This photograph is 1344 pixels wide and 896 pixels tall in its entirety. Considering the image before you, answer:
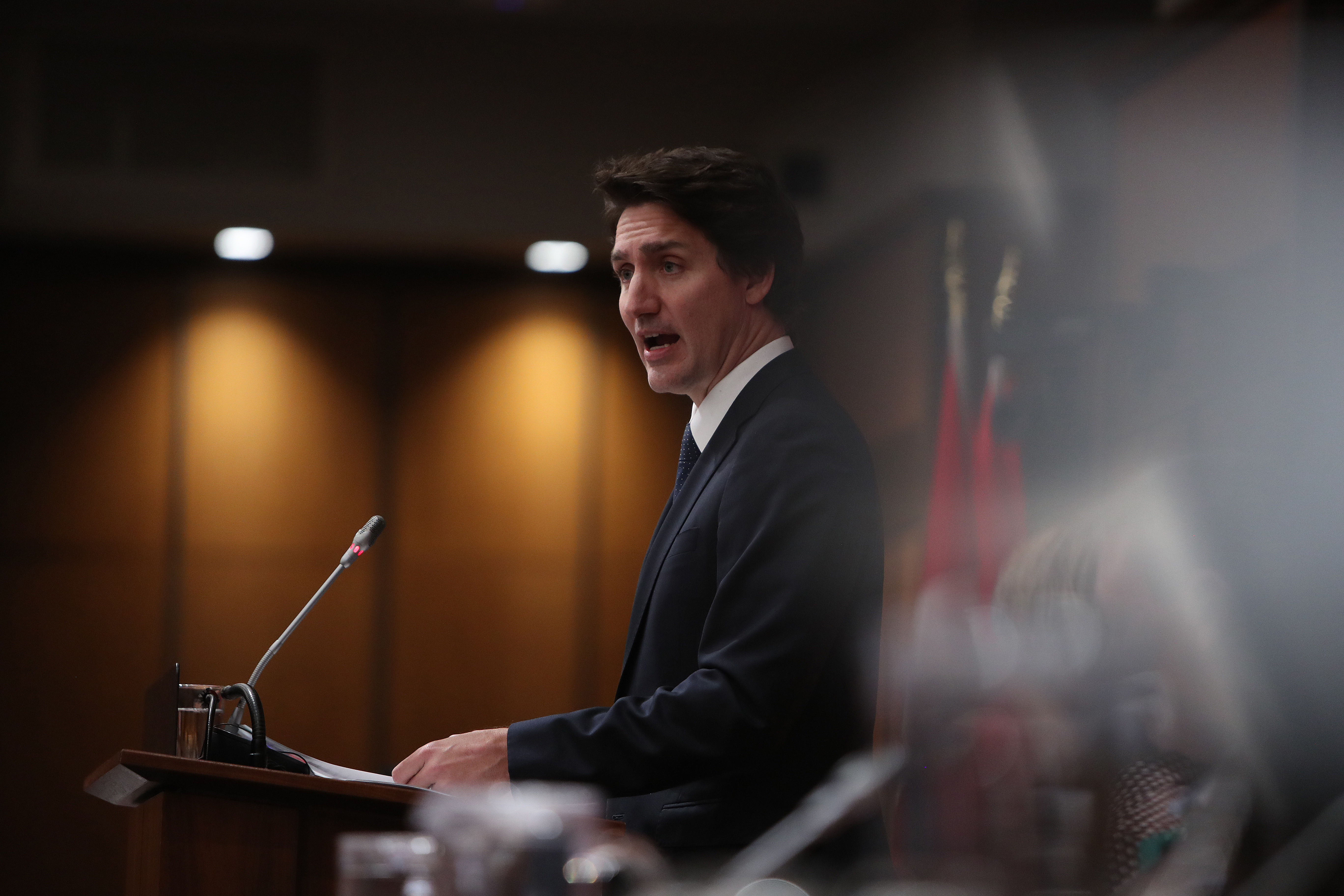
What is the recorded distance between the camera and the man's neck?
5.53 ft

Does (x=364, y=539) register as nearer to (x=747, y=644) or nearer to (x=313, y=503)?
(x=747, y=644)

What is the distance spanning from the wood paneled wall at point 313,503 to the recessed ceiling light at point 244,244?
3.3 inches

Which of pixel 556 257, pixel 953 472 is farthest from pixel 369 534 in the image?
pixel 556 257

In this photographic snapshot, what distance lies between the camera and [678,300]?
5.46 feet

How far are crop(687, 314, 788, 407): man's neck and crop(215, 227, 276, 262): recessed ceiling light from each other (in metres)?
3.67

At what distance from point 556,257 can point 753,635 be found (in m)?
3.95

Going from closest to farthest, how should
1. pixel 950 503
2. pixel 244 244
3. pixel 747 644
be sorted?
pixel 747 644 < pixel 950 503 < pixel 244 244

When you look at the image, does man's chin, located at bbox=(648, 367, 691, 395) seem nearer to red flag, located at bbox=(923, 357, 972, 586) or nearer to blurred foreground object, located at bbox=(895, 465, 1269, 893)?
blurred foreground object, located at bbox=(895, 465, 1269, 893)

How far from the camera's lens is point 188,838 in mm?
1512

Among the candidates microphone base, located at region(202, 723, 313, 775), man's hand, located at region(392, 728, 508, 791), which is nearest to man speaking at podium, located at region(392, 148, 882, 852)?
man's hand, located at region(392, 728, 508, 791)

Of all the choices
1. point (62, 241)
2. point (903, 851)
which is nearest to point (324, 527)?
point (62, 241)

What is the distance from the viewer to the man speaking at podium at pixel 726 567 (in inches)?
55.1

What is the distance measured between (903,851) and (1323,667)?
874mm

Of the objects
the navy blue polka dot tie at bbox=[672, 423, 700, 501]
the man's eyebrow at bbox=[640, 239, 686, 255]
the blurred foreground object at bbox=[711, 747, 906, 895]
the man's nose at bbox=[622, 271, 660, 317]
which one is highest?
the man's eyebrow at bbox=[640, 239, 686, 255]
